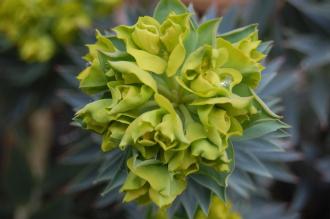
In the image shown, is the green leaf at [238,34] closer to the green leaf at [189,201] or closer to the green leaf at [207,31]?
the green leaf at [207,31]

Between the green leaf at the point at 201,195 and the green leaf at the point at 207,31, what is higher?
the green leaf at the point at 207,31

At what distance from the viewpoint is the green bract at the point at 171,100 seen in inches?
31.1

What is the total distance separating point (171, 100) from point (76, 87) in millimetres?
550

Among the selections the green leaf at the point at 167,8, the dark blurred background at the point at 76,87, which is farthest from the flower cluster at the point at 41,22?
the green leaf at the point at 167,8

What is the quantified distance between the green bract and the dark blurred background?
47cm

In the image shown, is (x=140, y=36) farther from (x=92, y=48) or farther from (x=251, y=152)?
(x=251, y=152)

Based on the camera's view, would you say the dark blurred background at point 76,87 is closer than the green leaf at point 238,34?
No

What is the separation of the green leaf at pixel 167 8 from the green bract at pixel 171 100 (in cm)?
4

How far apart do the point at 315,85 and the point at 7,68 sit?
0.83 m

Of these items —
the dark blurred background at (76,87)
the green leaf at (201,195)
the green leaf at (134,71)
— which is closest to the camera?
the green leaf at (134,71)

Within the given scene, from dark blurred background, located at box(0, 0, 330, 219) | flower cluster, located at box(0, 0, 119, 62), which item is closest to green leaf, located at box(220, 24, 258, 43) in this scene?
dark blurred background, located at box(0, 0, 330, 219)

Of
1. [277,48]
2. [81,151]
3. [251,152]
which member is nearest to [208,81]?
[251,152]

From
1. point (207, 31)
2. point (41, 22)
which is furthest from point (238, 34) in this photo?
Answer: point (41, 22)

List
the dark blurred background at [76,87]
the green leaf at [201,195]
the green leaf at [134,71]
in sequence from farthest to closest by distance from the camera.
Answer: the dark blurred background at [76,87] < the green leaf at [201,195] < the green leaf at [134,71]
